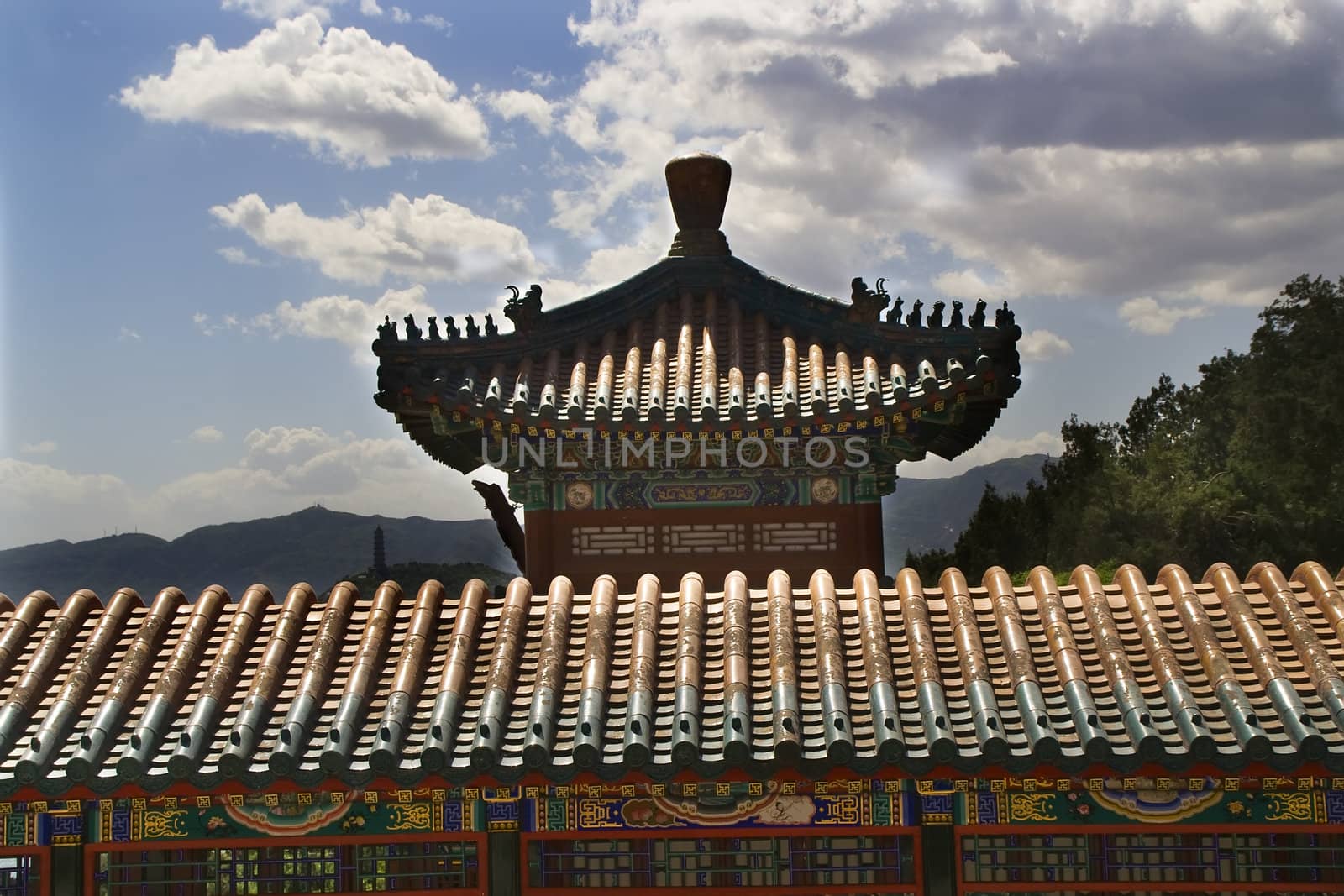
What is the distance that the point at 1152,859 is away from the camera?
699 cm

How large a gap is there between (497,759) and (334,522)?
57.8 m

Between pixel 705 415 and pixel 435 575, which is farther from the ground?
pixel 705 415

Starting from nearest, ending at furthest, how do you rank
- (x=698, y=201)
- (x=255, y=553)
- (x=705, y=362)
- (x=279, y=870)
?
(x=279, y=870)
(x=705, y=362)
(x=698, y=201)
(x=255, y=553)

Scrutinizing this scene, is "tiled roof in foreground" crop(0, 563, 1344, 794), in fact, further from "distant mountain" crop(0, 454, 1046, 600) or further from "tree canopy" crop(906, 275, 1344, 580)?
"distant mountain" crop(0, 454, 1046, 600)

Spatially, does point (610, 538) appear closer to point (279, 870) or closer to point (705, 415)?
point (705, 415)

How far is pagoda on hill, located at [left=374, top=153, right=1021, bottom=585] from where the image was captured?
1052 cm

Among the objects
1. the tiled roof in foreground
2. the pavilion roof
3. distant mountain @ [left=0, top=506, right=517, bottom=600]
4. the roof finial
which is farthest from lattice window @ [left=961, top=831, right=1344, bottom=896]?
distant mountain @ [left=0, top=506, right=517, bottom=600]

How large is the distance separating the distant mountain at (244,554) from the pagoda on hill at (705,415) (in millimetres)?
47445

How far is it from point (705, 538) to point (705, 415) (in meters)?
1.25

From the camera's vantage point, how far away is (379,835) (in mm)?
6871

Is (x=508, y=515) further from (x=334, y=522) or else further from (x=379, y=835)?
(x=334, y=522)

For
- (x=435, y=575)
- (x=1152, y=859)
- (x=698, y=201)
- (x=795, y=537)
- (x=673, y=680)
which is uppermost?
(x=698, y=201)

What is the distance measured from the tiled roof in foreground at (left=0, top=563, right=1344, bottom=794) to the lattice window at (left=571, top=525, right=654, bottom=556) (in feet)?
9.99

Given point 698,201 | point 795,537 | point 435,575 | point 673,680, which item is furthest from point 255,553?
point 673,680
